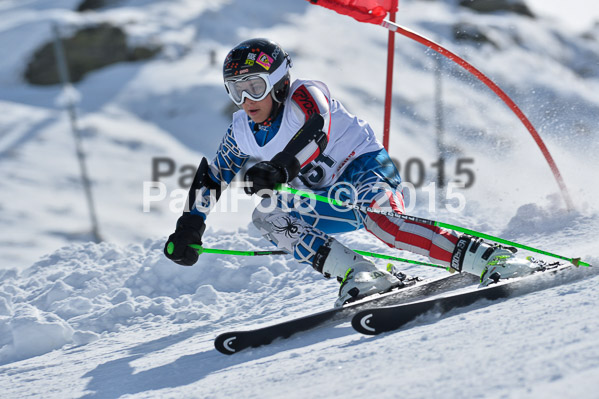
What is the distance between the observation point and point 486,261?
10.4ft

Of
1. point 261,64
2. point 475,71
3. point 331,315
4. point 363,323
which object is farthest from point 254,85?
point 475,71

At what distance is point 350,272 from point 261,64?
1253 mm

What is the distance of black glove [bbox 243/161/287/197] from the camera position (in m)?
3.12

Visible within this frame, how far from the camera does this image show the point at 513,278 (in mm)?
3078

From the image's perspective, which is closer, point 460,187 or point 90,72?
point 460,187

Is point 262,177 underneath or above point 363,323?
above

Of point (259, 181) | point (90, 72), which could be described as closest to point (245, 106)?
point (259, 181)

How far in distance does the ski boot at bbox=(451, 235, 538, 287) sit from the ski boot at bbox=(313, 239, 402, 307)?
1.41 ft

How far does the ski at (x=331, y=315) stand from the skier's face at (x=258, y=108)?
117 centimetres

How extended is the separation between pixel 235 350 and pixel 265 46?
66.4 inches

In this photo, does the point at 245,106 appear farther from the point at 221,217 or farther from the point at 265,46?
the point at 221,217

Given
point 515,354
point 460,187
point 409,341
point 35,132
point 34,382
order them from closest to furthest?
point 515,354
point 409,341
point 34,382
point 460,187
point 35,132

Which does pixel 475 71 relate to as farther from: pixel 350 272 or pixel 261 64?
pixel 350 272

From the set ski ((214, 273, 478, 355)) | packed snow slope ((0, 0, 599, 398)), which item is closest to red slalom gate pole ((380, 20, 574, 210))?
packed snow slope ((0, 0, 599, 398))
